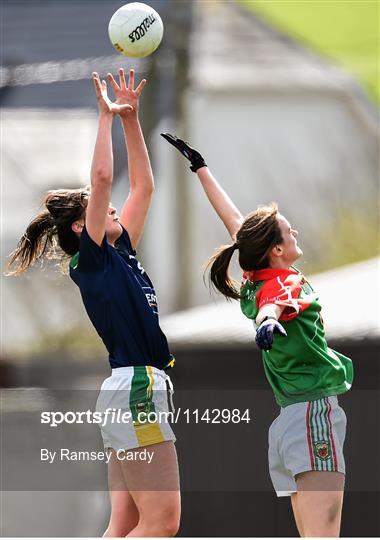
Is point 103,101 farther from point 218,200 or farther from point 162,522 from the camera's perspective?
point 162,522

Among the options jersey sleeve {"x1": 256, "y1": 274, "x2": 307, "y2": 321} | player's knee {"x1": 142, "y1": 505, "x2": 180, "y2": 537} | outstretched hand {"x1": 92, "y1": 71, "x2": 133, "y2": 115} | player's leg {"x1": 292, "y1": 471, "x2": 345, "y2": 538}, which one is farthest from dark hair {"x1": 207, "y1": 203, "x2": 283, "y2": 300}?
player's knee {"x1": 142, "y1": 505, "x2": 180, "y2": 537}

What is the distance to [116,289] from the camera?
3.48 m

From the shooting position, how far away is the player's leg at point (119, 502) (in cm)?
348

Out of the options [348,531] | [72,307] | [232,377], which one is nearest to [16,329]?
[72,307]

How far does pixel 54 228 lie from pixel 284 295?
808 millimetres

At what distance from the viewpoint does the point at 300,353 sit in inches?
135

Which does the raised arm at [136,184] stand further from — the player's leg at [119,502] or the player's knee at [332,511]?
the player's knee at [332,511]

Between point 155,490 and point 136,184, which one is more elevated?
point 136,184

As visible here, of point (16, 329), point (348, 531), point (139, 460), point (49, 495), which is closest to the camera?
point (139, 460)

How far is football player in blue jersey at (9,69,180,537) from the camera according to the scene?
338cm

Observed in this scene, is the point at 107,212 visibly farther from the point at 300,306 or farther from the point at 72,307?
the point at 72,307

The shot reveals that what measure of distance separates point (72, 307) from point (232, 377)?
1362 millimetres

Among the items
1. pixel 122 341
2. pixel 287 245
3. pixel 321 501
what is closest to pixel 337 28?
pixel 287 245

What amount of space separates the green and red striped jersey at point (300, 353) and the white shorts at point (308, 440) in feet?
0.12
